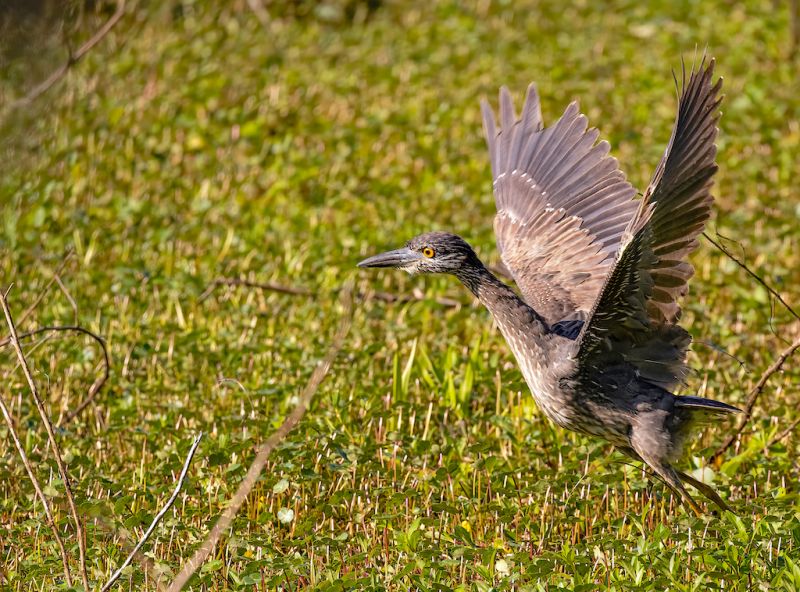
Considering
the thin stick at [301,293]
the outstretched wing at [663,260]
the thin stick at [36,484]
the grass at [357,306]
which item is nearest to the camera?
the thin stick at [36,484]

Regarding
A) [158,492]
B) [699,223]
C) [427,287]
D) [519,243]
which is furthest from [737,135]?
[158,492]

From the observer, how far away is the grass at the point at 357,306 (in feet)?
16.0

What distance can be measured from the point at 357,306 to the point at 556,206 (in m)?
1.75

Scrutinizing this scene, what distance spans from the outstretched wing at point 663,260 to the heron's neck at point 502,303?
1.07 ft

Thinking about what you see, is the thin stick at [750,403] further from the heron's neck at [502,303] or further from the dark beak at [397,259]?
the dark beak at [397,259]

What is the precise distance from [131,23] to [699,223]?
976 cm

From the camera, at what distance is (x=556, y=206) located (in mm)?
6445

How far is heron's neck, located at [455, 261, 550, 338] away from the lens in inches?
211

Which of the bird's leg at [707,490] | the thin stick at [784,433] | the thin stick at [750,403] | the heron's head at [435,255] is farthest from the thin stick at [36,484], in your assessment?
the thin stick at [784,433]

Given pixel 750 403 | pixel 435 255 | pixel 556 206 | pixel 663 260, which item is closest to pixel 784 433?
pixel 750 403

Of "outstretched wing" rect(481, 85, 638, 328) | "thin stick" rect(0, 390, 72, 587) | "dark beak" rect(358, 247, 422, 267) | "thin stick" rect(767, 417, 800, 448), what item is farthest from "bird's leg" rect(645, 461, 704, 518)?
"thin stick" rect(0, 390, 72, 587)

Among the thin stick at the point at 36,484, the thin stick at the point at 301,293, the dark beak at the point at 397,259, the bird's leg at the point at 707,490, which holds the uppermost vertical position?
the dark beak at the point at 397,259

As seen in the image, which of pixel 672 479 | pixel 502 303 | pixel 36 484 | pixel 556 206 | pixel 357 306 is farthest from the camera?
pixel 357 306

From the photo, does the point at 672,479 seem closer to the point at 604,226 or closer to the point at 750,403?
the point at 750,403
